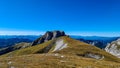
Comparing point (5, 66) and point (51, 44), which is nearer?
point (5, 66)

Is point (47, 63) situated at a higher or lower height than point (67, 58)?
lower

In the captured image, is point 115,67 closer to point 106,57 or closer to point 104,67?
point 104,67

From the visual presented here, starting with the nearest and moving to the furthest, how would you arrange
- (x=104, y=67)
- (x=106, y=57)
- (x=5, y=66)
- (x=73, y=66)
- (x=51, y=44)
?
1. (x=5, y=66)
2. (x=73, y=66)
3. (x=104, y=67)
4. (x=106, y=57)
5. (x=51, y=44)

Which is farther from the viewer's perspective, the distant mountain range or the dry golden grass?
the distant mountain range

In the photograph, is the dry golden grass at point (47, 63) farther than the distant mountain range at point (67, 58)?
No

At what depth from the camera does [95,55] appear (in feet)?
361

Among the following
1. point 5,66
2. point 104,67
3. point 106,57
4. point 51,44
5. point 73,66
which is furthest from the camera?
point 51,44

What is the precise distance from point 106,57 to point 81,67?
2088 inches

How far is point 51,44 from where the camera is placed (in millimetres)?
172500

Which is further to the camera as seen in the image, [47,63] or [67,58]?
[67,58]

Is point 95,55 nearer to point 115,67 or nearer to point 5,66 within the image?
point 115,67

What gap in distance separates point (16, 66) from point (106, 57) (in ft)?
213

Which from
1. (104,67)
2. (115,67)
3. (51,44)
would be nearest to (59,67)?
(104,67)

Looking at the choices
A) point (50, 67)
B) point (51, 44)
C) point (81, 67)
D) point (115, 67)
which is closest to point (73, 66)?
point (81, 67)
